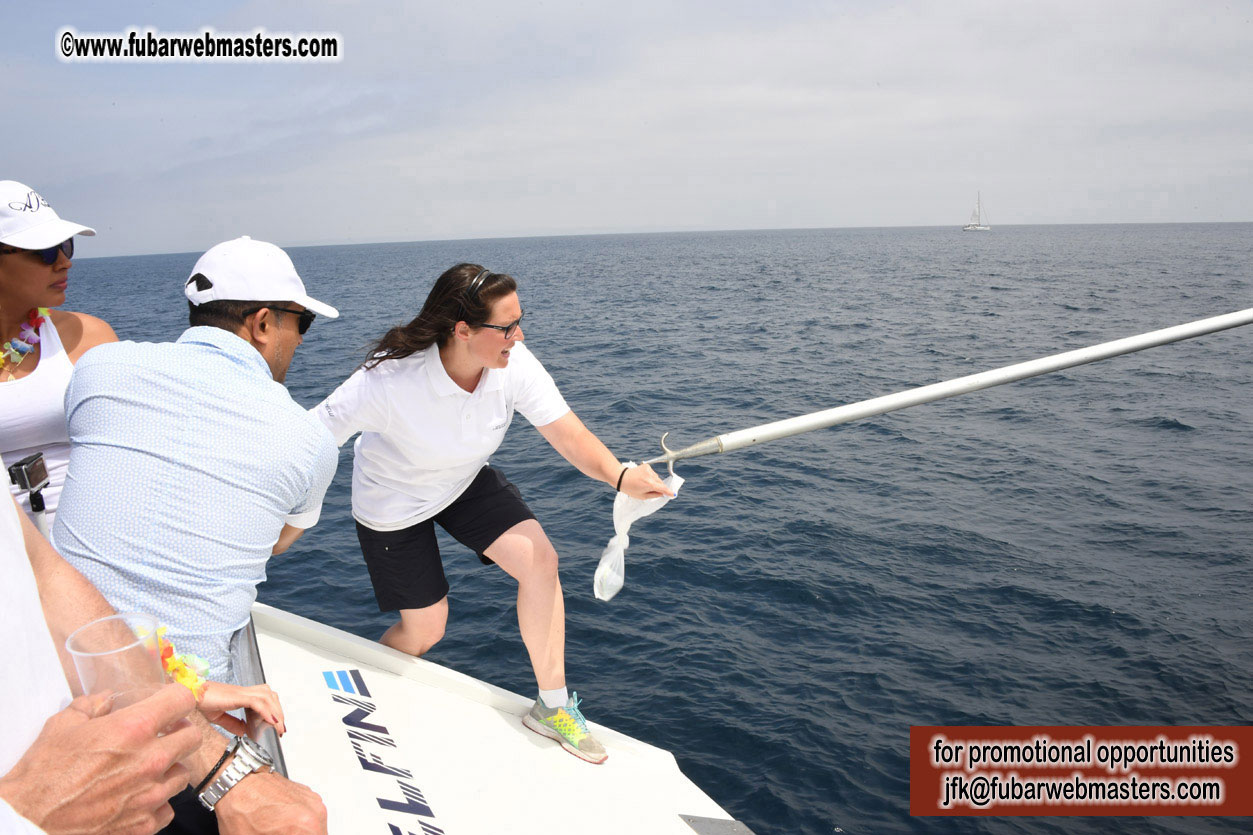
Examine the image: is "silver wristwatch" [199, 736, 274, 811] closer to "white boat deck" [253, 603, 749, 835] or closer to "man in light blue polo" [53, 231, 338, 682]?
"man in light blue polo" [53, 231, 338, 682]

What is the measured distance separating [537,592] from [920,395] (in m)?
1.85

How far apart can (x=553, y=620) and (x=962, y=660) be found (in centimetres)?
439

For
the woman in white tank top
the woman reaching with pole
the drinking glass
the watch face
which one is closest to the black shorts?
the woman reaching with pole

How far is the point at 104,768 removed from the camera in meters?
1.13

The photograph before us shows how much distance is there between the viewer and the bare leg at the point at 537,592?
346 cm

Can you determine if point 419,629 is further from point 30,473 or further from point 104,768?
point 104,768

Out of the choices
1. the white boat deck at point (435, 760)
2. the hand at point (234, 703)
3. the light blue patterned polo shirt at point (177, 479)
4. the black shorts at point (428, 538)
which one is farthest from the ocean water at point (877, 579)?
the light blue patterned polo shirt at point (177, 479)

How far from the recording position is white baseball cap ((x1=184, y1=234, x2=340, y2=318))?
2004 millimetres

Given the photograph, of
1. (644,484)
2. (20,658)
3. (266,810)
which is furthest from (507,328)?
(20,658)

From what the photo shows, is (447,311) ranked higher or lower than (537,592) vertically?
higher

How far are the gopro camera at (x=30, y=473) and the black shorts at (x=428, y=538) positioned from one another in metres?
1.32

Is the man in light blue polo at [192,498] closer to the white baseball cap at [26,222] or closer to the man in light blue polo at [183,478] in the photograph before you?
the man in light blue polo at [183,478]

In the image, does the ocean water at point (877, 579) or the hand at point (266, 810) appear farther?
the ocean water at point (877, 579)

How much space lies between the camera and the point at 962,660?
641 cm
